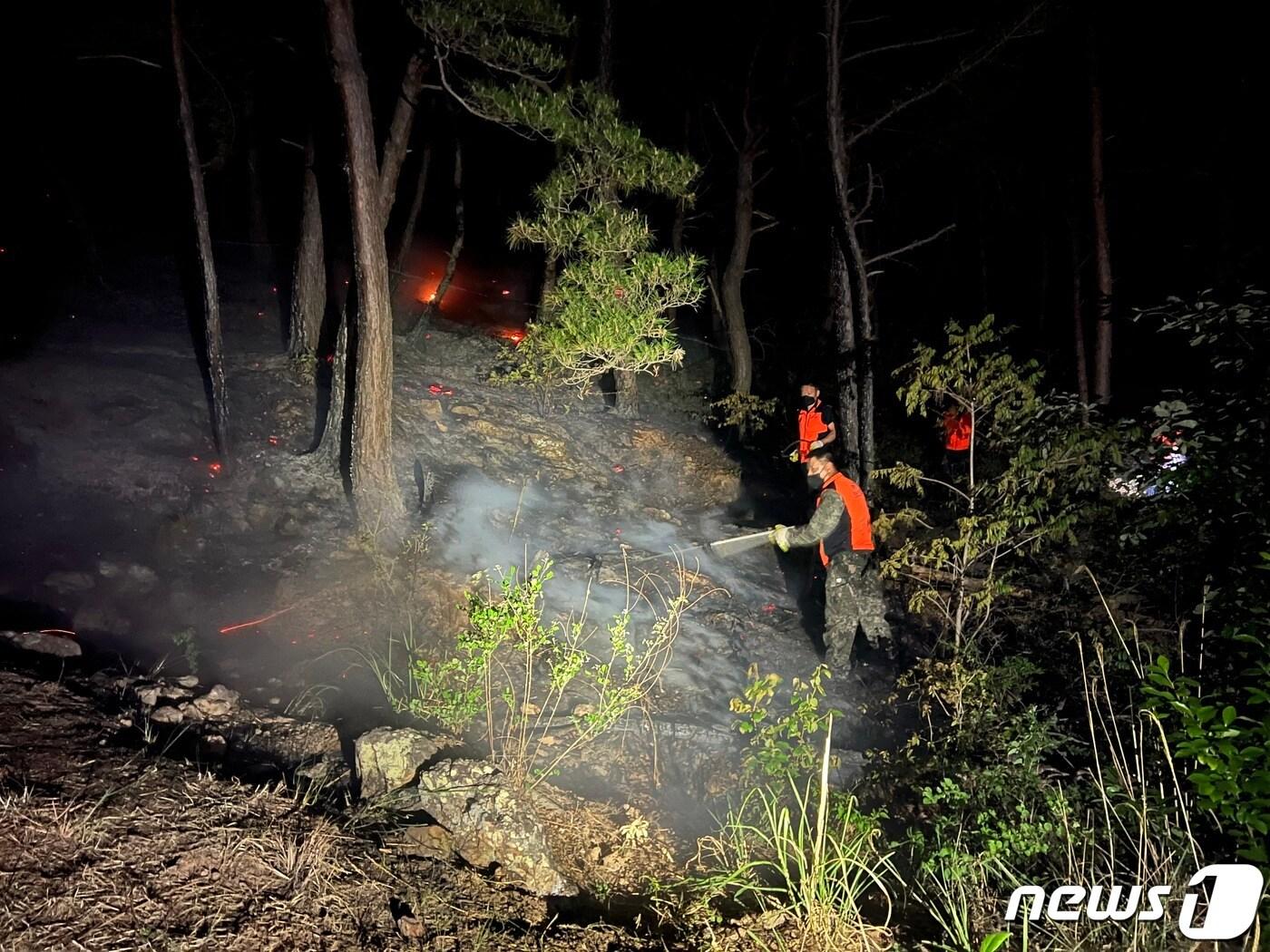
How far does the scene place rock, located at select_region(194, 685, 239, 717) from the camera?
15.5 ft

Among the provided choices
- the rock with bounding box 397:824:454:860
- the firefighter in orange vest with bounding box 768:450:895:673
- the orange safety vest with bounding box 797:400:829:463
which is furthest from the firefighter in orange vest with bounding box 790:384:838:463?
the rock with bounding box 397:824:454:860

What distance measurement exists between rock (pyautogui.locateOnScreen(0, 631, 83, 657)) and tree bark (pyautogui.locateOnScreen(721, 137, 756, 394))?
10.6 metres

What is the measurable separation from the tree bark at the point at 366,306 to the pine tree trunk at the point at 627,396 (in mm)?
4962

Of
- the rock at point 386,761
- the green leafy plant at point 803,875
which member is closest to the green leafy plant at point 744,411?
the green leafy plant at point 803,875

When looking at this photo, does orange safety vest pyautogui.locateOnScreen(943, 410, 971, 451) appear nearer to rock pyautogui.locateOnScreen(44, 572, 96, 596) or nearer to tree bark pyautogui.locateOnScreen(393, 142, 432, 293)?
rock pyautogui.locateOnScreen(44, 572, 96, 596)

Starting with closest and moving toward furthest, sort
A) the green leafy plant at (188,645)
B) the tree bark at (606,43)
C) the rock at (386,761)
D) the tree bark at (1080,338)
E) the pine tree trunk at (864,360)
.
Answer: the rock at (386,761) < the green leafy plant at (188,645) < the pine tree trunk at (864,360) < the tree bark at (606,43) < the tree bark at (1080,338)

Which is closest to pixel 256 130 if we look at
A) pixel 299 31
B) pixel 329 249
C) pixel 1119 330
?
pixel 329 249

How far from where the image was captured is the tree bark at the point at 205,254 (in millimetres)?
7804

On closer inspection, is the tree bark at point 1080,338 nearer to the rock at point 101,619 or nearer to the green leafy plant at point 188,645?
the green leafy plant at point 188,645

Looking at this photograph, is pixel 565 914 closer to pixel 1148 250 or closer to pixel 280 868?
pixel 280 868

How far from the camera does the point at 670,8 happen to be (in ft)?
46.1

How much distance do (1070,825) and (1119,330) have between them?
18.2 m

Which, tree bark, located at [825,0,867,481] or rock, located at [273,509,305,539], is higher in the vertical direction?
tree bark, located at [825,0,867,481]

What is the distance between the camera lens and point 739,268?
44.9ft
